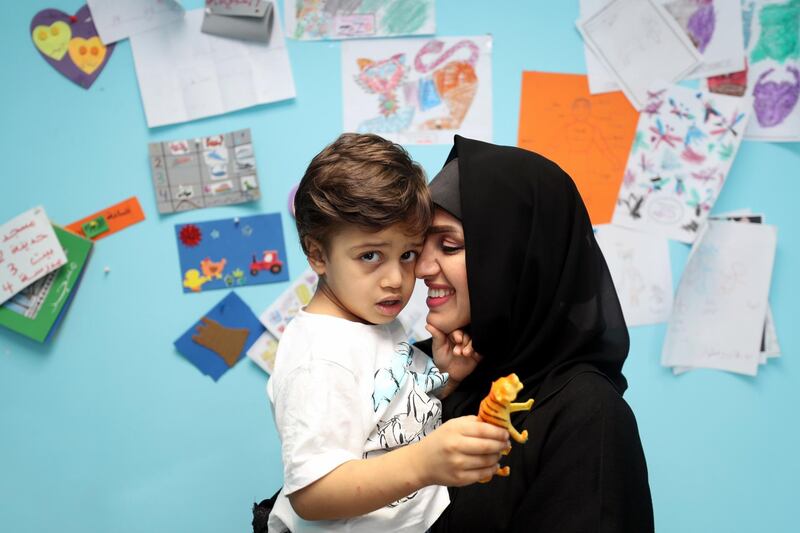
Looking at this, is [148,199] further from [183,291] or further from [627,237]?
[627,237]

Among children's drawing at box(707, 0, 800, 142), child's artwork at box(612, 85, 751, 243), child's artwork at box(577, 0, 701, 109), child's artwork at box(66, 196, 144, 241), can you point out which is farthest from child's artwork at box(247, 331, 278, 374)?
children's drawing at box(707, 0, 800, 142)

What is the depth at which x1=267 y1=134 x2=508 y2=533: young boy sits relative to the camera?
90 cm

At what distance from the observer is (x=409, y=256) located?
117cm

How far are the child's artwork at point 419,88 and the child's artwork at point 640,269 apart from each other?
1.48 feet

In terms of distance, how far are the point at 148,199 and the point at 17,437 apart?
2.28 ft

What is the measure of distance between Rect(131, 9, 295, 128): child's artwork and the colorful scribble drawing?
3.34ft

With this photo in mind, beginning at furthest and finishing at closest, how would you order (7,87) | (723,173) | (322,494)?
(723,173) < (7,87) < (322,494)

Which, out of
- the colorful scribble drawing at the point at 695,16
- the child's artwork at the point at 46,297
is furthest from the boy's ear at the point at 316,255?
the colorful scribble drawing at the point at 695,16

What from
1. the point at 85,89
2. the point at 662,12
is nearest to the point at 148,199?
the point at 85,89

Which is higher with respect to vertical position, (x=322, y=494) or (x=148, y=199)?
(x=148, y=199)

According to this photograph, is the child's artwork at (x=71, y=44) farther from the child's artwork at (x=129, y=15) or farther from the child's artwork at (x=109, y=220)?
the child's artwork at (x=109, y=220)

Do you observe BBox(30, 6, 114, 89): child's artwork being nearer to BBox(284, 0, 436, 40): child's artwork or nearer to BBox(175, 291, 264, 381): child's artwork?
BBox(284, 0, 436, 40): child's artwork

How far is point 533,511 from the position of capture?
3.38ft

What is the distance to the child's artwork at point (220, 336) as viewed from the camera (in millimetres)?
1750
